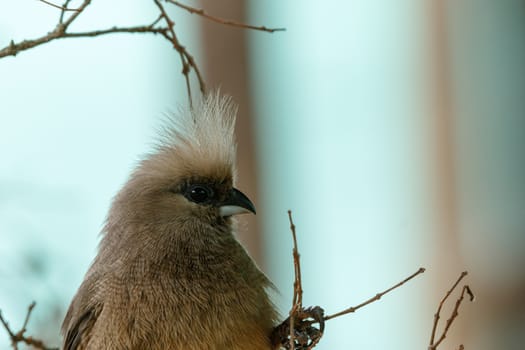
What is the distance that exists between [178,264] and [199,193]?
0.66m

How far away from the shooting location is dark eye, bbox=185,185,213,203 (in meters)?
5.83

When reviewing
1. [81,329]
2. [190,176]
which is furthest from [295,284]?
[190,176]

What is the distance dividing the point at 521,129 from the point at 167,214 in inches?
242

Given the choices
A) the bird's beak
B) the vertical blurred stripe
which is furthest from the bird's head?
the vertical blurred stripe

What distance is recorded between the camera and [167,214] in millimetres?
5684

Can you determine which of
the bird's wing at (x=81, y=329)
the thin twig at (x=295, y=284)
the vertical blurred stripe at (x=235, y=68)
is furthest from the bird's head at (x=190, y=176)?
the vertical blurred stripe at (x=235, y=68)

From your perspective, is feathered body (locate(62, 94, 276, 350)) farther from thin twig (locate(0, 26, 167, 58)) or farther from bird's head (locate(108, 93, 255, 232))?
thin twig (locate(0, 26, 167, 58))

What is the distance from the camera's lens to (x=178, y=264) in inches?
209

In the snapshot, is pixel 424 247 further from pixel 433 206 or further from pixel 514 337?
pixel 514 337

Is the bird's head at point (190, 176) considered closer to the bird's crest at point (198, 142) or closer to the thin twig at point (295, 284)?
the bird's crest at point (198, 142)

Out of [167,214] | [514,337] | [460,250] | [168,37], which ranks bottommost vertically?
[514,337]

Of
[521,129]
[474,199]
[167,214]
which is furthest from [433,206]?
[167,214]

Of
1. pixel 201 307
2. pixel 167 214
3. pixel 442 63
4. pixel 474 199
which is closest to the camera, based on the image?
pixel 201 307

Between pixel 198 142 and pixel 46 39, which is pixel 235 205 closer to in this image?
pixel 198 142
